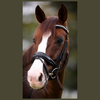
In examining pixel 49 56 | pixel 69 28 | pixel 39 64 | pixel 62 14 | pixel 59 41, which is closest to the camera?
pixel 39 64

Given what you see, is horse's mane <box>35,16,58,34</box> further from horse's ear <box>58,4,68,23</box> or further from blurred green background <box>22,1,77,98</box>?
blurred green background <box>22,1,77,98</box>

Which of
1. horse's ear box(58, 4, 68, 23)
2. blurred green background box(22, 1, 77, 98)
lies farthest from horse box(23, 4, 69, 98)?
blurred green background box(22, 1, 77, 98)

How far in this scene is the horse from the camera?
2.03m

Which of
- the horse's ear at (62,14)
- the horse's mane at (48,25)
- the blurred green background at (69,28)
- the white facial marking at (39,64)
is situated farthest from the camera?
the blurred green background at (69,28)

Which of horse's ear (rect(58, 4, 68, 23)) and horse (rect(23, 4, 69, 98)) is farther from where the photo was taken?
horse's ear (rect(58, 4, 68, 23))

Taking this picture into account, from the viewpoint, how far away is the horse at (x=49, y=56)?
2025 mm

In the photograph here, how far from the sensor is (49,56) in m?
2.17

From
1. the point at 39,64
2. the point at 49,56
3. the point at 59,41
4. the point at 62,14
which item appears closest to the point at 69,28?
the point at 62,14

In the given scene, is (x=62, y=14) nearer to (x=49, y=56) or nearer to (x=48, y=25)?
(x=48, y=25)

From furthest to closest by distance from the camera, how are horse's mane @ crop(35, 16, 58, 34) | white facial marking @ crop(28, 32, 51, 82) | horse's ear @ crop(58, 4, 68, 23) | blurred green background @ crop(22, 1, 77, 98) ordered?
1. blurred green background @ crop(22, 1, 77, 98)
2. horse's ear @ crop(58, 4, 68, 23)
3. horse's mane @ crop(35, 16, 58, 34)
4. white facial marking @ crop(28, 32, 51, 82)

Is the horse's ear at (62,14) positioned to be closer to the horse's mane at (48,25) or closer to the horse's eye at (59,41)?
the horse's mane at (48,25)

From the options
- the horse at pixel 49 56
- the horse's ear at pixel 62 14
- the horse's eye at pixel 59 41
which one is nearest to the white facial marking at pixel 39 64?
the horse at pixel 49 56

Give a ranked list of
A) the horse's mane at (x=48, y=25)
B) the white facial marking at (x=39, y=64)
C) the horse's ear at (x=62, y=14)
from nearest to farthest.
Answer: the white facial marking at (x=39, y=64) → the horse's mane at (x=48, y=25) → the horse's ear at (x=62, y=14)

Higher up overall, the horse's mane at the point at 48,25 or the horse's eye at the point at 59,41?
the horse's mane at the point at 48,25
